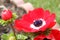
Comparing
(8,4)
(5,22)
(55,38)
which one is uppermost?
(8,4)

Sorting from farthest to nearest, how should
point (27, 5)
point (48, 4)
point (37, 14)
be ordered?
point (48, 4)
point (27, 5)
point (37, 14)

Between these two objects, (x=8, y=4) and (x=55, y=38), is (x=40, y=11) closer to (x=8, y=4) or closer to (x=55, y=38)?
(x=55, y=38)

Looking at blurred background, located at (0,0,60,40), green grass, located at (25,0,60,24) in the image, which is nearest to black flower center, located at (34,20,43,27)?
blurred background, located at (0,0,60,40)

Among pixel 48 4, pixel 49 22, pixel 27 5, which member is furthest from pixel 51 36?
pixel 48 4

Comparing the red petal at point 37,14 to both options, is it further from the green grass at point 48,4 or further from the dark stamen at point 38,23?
the green grass at point 48,4

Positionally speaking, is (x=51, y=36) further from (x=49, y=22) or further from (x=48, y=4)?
(x=48, y=4)

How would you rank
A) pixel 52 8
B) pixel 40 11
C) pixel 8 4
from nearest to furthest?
1. pixel 40 11
2. pixel 8 4
3. pixel 52 8

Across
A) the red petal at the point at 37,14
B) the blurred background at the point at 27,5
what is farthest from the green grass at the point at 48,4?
the red petal at the point at 37,14

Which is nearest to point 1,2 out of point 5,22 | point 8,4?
point 8,4
